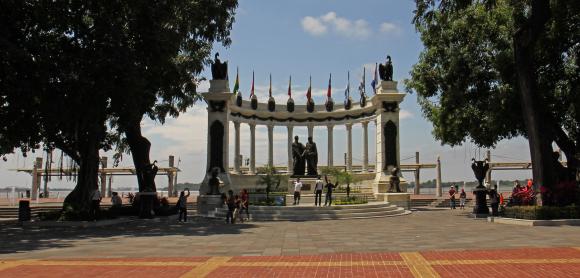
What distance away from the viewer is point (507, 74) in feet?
86.2

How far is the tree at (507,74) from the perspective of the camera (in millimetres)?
22562

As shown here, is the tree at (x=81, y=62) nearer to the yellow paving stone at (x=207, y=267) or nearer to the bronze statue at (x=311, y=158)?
the yellow paving stone at (x=207, y=267)

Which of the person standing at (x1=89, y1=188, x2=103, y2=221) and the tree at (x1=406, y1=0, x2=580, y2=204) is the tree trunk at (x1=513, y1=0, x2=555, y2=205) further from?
the person standing at (x1=89, y1=188, x2=103, y2=221)

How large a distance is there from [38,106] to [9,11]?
4367 millimetres

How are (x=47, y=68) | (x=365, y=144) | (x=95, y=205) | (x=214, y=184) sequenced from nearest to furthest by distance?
1. (x=47, y=68)
2. (x=95, y=205)
3. (x=214, y=184)
4. (x=365, y=144)

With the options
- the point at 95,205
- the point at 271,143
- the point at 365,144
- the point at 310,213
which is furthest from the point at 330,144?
the point at 95,205

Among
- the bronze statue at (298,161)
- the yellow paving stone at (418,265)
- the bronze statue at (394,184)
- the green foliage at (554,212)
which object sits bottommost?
the yellow paving stone at (418,265)

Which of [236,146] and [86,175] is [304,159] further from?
[86,175]

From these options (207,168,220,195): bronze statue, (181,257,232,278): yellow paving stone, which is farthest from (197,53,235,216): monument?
(181,257,232,278): yellow paving stone

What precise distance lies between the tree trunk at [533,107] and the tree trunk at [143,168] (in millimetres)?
21115

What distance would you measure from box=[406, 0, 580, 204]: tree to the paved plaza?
7.92m

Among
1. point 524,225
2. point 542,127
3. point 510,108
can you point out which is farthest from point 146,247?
point 510,108

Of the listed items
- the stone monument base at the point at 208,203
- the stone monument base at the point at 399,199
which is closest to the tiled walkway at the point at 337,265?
the stone monument base at the point at 208,203

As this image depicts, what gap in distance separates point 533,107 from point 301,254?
15892mm
